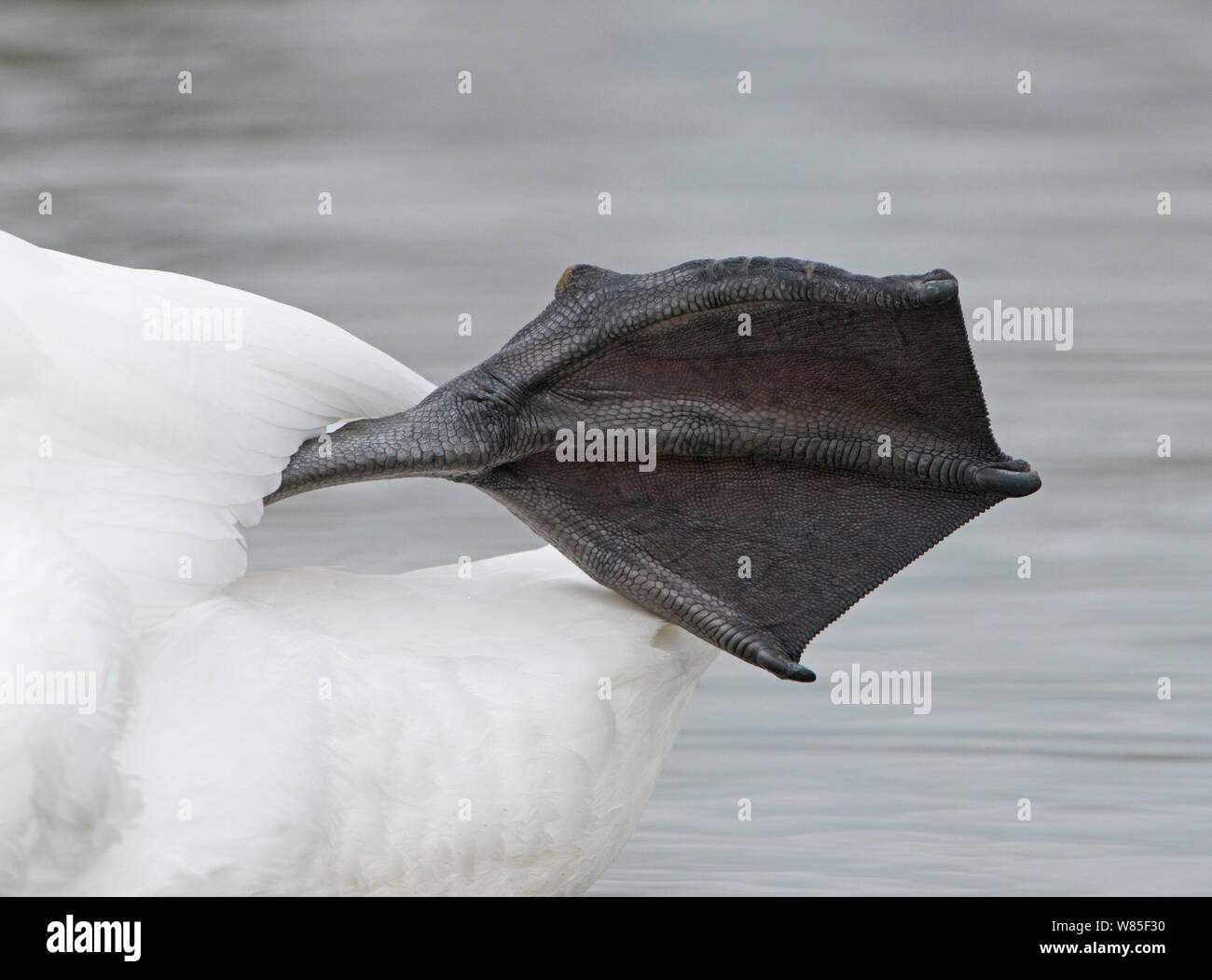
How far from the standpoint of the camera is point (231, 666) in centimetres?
116

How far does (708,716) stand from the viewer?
2076 mm

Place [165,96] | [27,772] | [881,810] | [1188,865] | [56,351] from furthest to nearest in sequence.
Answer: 1. [165,96]
2. [881,810]
3. [1188,865]
4. [56,351]
5. [27,772]

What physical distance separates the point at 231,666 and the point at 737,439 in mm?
408

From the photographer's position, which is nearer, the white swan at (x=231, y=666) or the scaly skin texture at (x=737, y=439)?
the white swan at (x=231, y=666)

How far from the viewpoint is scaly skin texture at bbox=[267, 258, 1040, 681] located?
1321mm

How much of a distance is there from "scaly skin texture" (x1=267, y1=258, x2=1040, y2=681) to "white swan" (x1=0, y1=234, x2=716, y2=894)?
8 centimetres

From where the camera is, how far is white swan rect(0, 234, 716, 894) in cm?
110

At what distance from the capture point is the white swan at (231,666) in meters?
1.10

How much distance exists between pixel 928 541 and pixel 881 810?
486 mm

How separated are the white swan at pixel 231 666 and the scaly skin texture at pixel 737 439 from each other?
8 centimetres

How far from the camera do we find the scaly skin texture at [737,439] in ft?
4.33

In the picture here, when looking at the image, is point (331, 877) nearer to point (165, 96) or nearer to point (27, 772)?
point (27, 772)

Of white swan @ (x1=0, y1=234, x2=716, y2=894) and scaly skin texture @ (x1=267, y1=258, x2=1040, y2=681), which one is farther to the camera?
scaly skin texture @ (x1=267, y1=258, x2=1040, y2=681)

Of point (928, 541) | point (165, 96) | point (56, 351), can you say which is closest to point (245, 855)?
point (56, 351)
